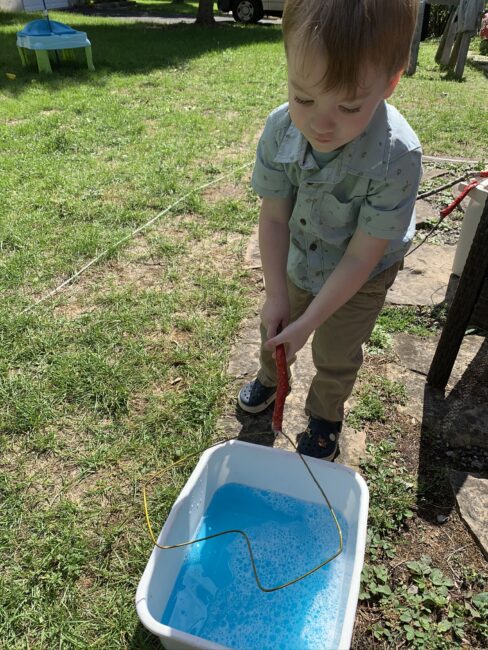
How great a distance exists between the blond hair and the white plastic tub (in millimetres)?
869

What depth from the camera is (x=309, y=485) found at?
138 centimetres

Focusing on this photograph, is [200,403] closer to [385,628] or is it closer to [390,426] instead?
[390,426]

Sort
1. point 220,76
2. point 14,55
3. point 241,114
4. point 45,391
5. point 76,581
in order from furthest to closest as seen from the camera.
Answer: point 14,55 < point 220,76 < point 241,114 < point 45,391 < point 76,581

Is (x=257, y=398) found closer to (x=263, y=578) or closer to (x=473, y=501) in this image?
(x=263, y=578)

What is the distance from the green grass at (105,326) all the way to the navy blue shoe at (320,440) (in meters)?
0.31

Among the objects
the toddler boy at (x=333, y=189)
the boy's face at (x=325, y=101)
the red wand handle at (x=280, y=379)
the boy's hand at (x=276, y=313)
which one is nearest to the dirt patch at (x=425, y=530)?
the toddler boy at (x=333, y=189)

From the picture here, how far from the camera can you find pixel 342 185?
4.09ft

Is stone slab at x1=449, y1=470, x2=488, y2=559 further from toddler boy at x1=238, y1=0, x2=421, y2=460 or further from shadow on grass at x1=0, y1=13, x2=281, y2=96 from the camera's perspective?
shadow on grass at x1=0, y1=13, x2=281, y2=96

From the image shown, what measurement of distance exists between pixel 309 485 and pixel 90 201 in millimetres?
2290

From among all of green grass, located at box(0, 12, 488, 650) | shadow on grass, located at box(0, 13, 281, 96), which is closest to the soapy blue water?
green grass, located at box(0, 12, 488, 650)

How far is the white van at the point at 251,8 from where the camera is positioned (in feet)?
38.6

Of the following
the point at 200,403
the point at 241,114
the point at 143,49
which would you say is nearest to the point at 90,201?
the point at 200,403

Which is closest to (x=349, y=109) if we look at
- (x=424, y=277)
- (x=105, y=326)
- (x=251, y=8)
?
(x=105, y=326)

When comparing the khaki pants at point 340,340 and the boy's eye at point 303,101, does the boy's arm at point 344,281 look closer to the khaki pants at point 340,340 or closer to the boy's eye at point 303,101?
the khaki pants at point 340,340
